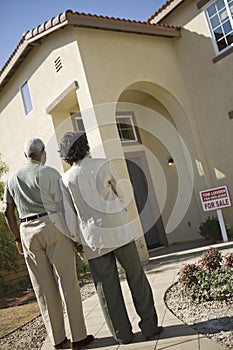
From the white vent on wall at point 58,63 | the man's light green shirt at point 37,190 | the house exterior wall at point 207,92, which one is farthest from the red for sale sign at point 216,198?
the man's light green shirt at point 37,190

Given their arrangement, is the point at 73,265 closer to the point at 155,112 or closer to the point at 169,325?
the point at 169,325

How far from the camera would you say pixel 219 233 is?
328 inches

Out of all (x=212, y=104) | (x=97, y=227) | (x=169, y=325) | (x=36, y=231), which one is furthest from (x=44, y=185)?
(x=212, y=104)

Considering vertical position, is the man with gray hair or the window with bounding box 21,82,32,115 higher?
the window with bounding box 21,82,32,115

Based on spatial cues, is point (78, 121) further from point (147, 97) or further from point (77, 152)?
point (77, 152)

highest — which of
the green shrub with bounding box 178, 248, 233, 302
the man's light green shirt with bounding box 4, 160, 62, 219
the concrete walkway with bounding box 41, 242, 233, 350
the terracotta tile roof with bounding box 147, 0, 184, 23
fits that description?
the terracotta tile roof with bounding box 147, 0, 184, 23

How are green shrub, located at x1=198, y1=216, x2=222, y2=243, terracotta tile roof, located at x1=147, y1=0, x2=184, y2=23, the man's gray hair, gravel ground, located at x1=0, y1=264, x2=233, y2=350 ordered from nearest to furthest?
1. gravel ground, located at x1=0, y1=264, x2=233, y2=350
2. the man's gray hair
3. green shrub, located at x1=198, y1=216, x2=222, y2=243
4. terracotta tile roof, located at x1=147, y1=0, x2=184, y2=23

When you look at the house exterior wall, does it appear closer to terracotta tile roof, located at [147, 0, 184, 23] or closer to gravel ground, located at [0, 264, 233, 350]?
terracotta tile roof, located at [147, 0, 184, 23]

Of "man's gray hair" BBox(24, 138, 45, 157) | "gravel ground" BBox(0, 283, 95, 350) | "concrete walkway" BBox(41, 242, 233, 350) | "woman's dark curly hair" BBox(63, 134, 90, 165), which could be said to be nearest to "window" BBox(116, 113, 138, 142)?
"concrete walkway" BBox(41, 242, 233, 350)

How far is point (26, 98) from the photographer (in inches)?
401

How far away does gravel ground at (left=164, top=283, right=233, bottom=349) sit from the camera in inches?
120

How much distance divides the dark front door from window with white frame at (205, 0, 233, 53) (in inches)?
140

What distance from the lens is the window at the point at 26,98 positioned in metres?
10.0

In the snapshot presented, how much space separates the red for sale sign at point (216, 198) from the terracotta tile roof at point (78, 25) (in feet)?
13.0
